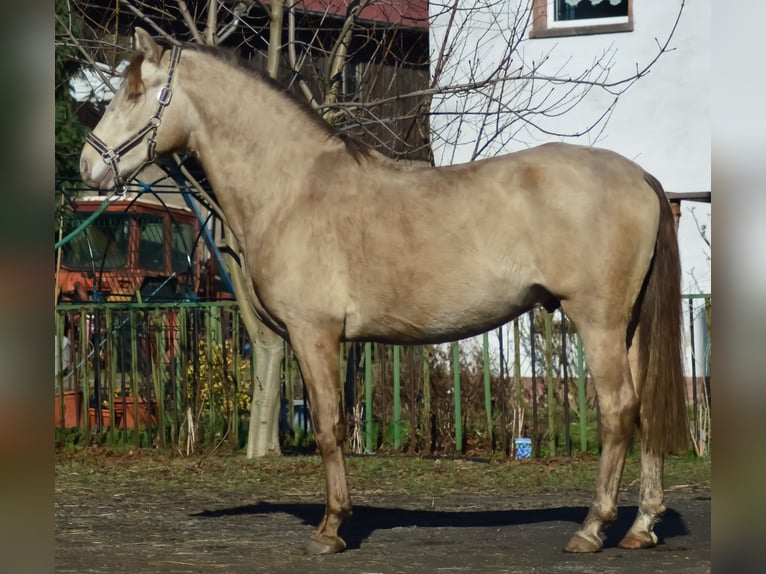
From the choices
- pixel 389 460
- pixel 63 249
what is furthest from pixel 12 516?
pixel 63 249

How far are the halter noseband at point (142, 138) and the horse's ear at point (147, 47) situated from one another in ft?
0.30

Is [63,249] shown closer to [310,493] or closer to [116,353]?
[116,353]

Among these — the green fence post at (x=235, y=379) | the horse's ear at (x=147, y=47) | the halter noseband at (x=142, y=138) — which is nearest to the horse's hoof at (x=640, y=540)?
the halter noseband at (x=142, y=138)

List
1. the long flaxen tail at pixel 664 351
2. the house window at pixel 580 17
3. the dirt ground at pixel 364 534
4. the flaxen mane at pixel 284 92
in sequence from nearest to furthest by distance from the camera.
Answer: the dirt ground at pixel 364 534
the long flaxen tail at pixel 664 351
the flaxen mane at pixel 284 92
the house window at pixel 580 17

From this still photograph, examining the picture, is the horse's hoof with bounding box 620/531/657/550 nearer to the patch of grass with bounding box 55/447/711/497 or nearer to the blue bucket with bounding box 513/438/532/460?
the patch of grass with bounding box 55/447/711/497

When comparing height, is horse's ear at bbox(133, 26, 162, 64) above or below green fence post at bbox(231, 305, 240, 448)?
above

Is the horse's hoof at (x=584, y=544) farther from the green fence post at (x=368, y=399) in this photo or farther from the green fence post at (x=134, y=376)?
the green fence post at (x=134, y=376)

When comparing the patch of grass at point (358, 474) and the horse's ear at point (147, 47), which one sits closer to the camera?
the horse's ear at point (147, 47)

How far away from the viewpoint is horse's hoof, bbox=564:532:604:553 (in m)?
5.68

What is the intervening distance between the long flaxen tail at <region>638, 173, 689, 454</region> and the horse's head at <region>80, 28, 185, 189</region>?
108 inches

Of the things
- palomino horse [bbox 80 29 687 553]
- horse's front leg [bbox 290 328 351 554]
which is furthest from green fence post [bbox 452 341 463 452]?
horse's front leg [bbox 290 328 351 554]

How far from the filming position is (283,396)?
1202 centimetres

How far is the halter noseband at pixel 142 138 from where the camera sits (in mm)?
6125

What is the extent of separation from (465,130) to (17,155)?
1306 centimetres
